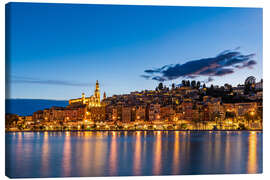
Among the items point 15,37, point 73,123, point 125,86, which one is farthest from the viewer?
point 73,123

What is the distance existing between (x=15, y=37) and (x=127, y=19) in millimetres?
3109

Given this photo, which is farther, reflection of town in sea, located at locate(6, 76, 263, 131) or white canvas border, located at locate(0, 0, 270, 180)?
reflection of town in sea, located at locate(6, 76, 263, 131)

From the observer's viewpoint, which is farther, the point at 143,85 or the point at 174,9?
the point at 143,85

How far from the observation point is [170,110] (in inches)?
913

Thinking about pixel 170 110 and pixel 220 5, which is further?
pixel 170 110

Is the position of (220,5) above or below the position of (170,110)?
above

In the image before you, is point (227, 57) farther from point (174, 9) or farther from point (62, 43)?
point (62, 43)

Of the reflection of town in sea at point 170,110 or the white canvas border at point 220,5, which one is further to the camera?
the reflection of town in sea at point 170,110

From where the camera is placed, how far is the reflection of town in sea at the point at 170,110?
1612 centimetres

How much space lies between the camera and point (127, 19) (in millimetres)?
10477

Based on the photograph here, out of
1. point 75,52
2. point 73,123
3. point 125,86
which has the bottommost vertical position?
point 73,123

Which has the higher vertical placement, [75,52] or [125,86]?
[75,52]

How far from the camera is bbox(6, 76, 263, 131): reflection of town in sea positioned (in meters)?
16.1

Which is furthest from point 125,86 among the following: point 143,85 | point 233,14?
point 233,14
